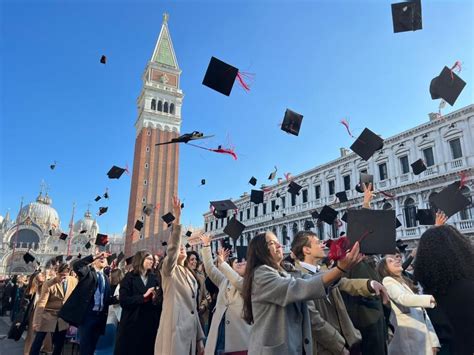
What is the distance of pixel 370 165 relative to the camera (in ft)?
81.8

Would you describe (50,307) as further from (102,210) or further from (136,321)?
(102,210)

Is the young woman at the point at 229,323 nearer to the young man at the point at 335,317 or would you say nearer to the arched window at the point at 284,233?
the young man at the point at 335,317

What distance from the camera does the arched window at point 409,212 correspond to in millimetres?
20969

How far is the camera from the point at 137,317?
3.68 meters

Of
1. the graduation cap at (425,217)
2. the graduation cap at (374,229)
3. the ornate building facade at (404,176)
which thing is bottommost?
the graduation cap at (374,229)

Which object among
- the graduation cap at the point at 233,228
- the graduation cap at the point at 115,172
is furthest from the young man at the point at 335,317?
the graduation cap at the point at 115,172

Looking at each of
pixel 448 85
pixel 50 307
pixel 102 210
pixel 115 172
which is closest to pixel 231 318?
pixel 50 307

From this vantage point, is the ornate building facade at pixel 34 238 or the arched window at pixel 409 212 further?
the ornate building facade at pixel 34 238

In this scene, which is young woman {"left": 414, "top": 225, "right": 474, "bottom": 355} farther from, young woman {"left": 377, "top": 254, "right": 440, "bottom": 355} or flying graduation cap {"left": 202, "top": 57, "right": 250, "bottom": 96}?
flying graduation cap {"left": 202, "top": 57, "right": 250, "bottom": 96}

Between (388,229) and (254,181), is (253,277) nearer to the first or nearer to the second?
(388,229)

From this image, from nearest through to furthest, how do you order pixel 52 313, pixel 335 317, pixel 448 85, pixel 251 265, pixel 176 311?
Result: pixel 251 265
pixel 335 317
pixel 176 311
pixel 52 313
pixel 448 85

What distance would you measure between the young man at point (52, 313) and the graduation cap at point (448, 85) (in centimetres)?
712

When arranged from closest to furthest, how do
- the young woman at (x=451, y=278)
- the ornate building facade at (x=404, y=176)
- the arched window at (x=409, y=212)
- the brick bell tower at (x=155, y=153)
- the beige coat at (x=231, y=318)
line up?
the young woman at (x=451, y=278)
the beige coat at (x=231, y=318)
the ornate building facade at (x=404, y=176)
the arched window at (x=409, y=212)
the brick bell tower at (x=155, y=153)

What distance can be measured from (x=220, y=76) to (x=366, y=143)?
3.91m
